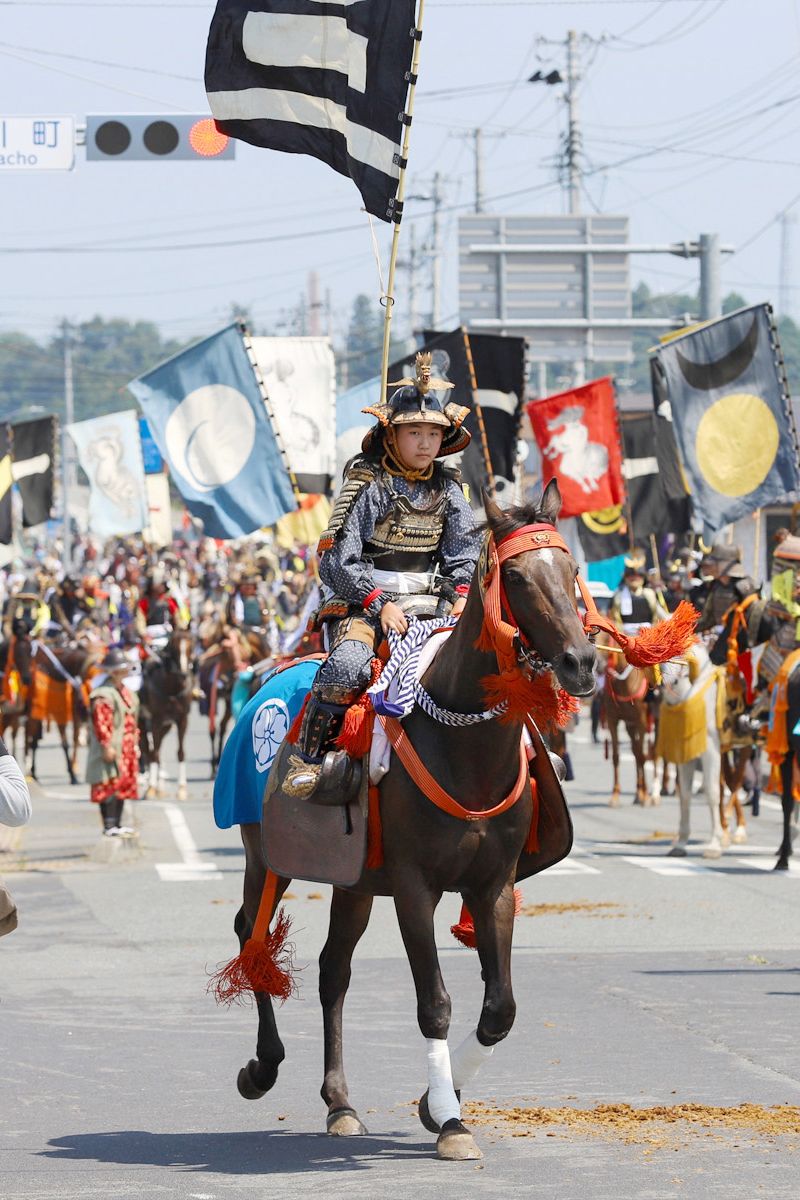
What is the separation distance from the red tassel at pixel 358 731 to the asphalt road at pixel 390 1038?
1505 millimetres

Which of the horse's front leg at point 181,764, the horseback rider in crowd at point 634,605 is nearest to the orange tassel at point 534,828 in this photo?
the horseback rider in crowd at point 634,605

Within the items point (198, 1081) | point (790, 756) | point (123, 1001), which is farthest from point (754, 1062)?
point (790, 756)

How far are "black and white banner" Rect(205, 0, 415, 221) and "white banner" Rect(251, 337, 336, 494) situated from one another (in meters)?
14.9

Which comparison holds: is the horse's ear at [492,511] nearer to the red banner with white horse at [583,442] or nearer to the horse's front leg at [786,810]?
the horse's front leg at [786,810]

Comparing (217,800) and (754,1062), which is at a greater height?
(217,800)

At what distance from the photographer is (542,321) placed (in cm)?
3675

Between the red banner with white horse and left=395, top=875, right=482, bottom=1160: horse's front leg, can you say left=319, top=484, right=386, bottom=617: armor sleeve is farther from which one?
the red banner with white horse

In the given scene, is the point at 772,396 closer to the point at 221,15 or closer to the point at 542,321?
the point at 221,15

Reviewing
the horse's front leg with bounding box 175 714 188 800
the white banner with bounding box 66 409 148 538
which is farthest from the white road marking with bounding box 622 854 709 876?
the white banner with bounding box 66 409 148 538

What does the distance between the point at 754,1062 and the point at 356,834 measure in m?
2.70

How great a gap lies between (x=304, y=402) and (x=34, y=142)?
673 centimetres

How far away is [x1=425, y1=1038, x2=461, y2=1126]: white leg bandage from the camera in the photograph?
7.66m

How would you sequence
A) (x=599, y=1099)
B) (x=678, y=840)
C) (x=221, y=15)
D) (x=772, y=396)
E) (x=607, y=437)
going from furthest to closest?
(x=607, y=437) → (x=772, y=396) → (x=678, y=840) → (x=221, y=15) → (x=599, y=1099)

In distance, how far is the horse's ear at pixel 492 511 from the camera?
7.59 metres
